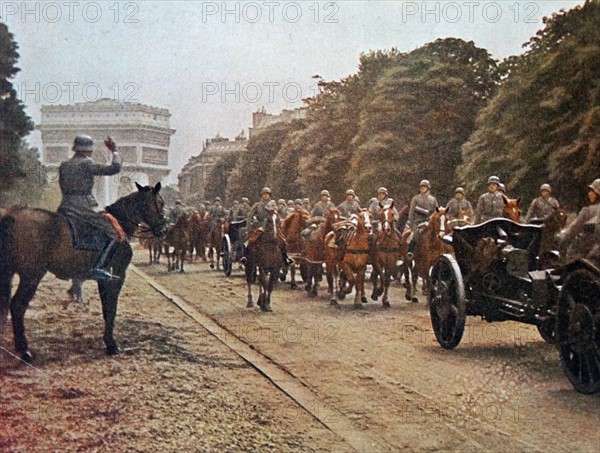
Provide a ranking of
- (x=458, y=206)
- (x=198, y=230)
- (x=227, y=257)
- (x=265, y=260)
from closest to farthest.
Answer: (x=198, y=230) < (x=458, y=206) < (x=227, y=257) < (x=265, y=260)

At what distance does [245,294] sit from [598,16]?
444 centimetres

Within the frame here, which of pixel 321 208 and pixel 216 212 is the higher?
pixel 321 208

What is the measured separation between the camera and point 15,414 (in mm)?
5832

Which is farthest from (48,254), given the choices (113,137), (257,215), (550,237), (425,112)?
(550,237)

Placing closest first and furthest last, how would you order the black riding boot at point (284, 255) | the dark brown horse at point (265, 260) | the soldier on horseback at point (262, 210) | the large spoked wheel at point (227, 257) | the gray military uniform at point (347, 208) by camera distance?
the soldier on horseback at point (262, 210)
the dark brown horse at point (265, 260)
the gray military uniform at point (347, 208)
the large spoked wheel at point (227, 257)
the black riding boot at point (284, 255)

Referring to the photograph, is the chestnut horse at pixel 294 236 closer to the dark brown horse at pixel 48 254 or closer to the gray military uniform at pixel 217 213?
the gray military uniform at pixel 217 213

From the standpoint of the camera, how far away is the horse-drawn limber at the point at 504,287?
6410mm

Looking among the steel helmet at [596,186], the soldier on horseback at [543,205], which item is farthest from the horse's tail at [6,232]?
the steel helmet at [596,186]

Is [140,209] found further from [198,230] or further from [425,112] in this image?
[425,112]

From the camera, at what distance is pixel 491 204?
23.4 feet

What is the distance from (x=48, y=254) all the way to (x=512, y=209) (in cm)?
399

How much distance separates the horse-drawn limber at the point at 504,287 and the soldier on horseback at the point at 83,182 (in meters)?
3.45

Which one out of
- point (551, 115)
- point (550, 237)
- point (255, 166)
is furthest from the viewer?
point (550, 237)

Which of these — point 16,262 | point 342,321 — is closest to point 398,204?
point 342,321
